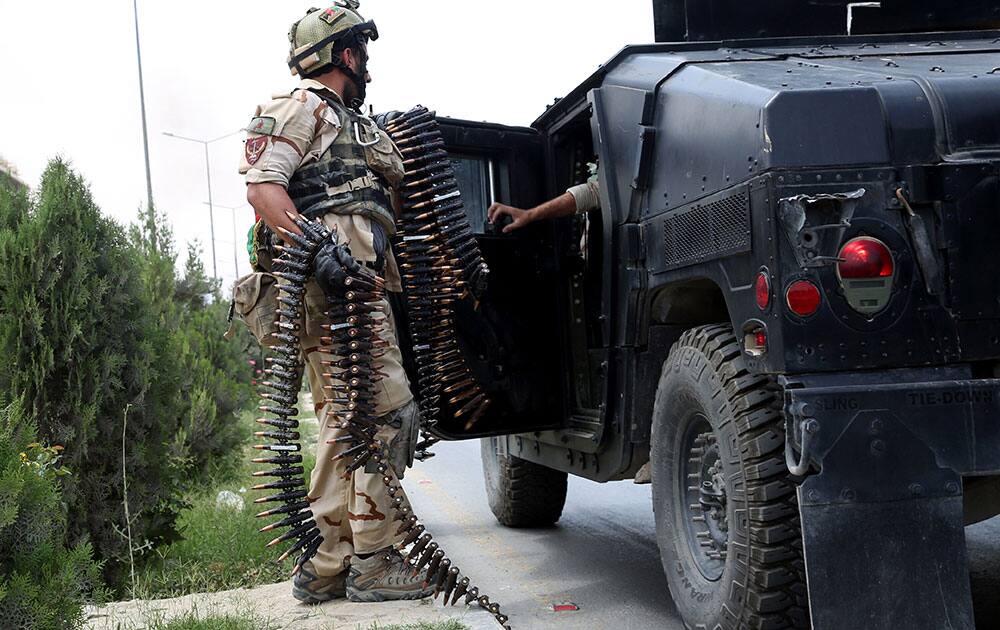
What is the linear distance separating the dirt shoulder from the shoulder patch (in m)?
1.91

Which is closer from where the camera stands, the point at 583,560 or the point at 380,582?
the point at 380,582

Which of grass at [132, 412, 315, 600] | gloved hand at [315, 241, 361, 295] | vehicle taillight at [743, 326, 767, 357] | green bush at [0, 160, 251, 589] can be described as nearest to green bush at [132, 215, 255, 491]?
grass at [132, 412, 315, 600]

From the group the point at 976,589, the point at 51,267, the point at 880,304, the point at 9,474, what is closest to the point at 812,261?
the point at 880,304

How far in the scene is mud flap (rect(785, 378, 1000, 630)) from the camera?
2934 millimetres

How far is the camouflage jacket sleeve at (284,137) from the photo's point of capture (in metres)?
4.42

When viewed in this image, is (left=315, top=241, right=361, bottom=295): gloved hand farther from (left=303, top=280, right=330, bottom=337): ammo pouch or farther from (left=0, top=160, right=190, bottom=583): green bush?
(left=0, top=160, right=190, bottom=583): green bush

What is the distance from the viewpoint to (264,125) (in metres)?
4.44

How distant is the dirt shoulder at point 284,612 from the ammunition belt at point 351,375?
0.42ft

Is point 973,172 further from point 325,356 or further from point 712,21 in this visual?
point 325,356

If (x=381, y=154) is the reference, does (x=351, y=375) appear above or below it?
below

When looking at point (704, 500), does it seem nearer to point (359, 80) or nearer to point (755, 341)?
point (755, 341)

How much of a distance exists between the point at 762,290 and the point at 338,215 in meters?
2.08

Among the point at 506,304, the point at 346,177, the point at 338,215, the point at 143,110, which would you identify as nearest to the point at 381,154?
the point at 346,177

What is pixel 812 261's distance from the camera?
118 inches
